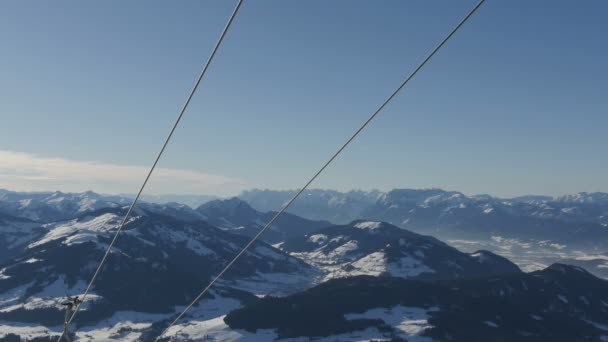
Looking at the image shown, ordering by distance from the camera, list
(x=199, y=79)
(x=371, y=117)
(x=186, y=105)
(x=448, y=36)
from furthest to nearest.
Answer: (x=371, y=117), (x=186, y=105), (x=199, y=79), (x=448, y=36)

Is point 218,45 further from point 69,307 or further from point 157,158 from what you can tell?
point 69,307

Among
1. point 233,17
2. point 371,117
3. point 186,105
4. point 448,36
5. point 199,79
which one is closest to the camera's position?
point 233,17

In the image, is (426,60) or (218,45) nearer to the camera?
(218,45)

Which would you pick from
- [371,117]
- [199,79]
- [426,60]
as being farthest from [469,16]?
[199,79]

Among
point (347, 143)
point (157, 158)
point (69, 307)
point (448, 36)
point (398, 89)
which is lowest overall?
point (69, 307)

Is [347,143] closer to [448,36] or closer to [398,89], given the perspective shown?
[398,89]

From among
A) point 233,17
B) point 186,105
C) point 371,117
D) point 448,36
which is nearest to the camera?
point 233,17

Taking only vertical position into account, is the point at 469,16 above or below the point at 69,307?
above

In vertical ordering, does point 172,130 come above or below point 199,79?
below

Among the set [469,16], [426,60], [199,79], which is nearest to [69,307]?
[199,79]
